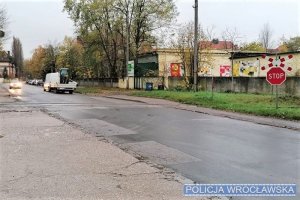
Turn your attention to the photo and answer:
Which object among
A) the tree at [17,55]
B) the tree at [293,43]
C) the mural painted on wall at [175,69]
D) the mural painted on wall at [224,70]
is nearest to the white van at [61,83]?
the mural painted on wall at [175,69]

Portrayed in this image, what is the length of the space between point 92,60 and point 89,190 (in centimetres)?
5014

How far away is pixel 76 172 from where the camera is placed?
727 cm

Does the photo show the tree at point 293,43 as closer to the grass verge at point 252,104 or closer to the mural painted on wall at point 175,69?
the mural painted on wall at point 175,69

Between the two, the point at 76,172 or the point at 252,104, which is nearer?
the point at 76,172

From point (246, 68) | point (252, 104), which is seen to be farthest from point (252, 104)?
point (246, 68)

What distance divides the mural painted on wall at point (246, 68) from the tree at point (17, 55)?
444 feet

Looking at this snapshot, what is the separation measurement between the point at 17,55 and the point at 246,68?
141492 mm

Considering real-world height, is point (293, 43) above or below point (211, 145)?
above

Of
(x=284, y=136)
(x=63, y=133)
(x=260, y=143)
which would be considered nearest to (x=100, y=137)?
(x=63, y=133)

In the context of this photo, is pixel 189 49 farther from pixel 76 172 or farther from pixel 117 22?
pixel 76 172

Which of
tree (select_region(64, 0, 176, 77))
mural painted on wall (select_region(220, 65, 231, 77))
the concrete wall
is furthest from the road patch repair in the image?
mural painted on wall (select_region(220, 65, 231, 77))

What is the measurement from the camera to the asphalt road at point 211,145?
7.34 metres

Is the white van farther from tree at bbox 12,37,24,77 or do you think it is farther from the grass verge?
tree at bbox 12,37,24,77

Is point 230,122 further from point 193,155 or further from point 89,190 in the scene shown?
point 89,190
